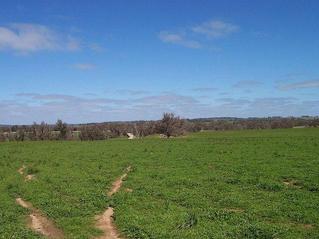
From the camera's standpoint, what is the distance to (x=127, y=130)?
135m

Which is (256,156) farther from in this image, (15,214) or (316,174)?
(15,214)

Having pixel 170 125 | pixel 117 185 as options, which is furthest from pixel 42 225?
pixel 170 125

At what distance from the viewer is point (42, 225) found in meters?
16.5

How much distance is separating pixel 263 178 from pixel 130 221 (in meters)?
10.4

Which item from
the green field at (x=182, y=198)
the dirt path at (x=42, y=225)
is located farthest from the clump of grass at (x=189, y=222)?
the dirt path at (x=42, y=225)

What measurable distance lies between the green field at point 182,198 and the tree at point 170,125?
223 ft

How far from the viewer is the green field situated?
14.9 m

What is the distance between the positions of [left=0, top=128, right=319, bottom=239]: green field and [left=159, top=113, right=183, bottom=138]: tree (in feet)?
223

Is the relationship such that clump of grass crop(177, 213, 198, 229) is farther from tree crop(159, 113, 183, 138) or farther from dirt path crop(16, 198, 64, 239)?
tree crop(159, 113, 183, 138)

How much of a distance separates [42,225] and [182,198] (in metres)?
6.20

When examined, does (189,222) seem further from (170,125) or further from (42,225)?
(170,125)

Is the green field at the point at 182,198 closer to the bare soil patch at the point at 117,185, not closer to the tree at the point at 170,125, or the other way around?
the bare soil patch at the point at 117,185

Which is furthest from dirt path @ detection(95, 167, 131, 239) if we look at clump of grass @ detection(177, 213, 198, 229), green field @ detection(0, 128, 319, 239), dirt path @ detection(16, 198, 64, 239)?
clump of grass @ detection(177, 213, 198, 229)

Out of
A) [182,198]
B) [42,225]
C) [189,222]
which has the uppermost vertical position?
[182,198]
